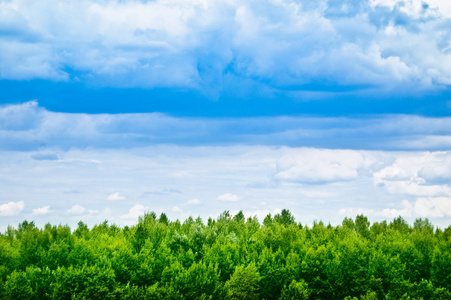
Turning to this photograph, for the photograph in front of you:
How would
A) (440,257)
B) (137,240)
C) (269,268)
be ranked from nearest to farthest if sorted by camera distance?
(269,268) → (440,257) → (137,240)

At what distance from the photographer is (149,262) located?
219 ft

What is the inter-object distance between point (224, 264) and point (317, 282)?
1117 centimetres

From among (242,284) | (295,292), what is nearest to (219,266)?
(242,284)

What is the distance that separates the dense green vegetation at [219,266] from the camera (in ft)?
199

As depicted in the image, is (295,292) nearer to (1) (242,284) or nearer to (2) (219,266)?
(1) (242,284)

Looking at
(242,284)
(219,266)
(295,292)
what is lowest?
(295,292)

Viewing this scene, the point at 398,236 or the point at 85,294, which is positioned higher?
the point at 398,236

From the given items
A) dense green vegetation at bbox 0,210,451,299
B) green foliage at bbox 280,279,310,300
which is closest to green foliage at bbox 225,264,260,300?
dense green vegetation at bbox 0,210,451,299

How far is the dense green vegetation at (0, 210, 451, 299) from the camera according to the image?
60562 millimetres

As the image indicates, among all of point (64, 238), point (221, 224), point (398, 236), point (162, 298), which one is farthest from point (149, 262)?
point (398, 236)

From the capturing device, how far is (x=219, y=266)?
2630 inches

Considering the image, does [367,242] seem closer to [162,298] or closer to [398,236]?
[398,236]

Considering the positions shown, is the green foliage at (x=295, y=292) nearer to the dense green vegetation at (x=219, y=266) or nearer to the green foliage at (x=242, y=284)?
Result: the dense green vegetation at (x=219, y=266)

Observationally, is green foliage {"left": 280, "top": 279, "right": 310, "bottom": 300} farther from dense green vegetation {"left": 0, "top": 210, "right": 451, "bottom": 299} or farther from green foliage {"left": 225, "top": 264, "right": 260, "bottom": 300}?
green foliage {"left": 225, "top": 264, "right": 260, "bottom": 300}
